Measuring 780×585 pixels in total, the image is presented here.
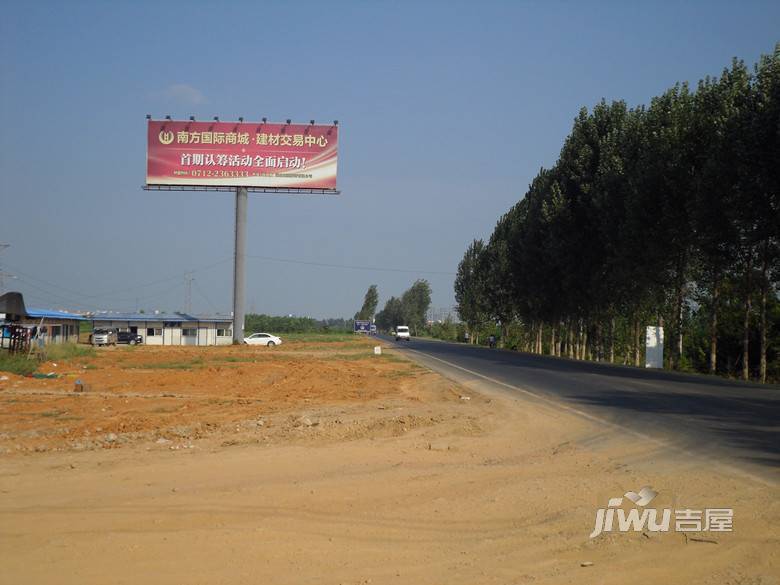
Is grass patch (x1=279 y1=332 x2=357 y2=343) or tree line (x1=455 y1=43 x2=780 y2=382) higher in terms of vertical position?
tree line (x1=455 y1=43 x2=780 y2=382)

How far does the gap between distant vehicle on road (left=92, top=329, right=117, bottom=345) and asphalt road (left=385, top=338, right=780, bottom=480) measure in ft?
169

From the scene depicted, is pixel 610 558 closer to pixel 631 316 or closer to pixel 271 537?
pixel 271 537

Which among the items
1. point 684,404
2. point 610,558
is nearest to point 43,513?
point 610,558

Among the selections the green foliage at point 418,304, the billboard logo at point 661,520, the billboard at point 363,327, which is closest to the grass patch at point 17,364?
the billboard logo at point 661,520

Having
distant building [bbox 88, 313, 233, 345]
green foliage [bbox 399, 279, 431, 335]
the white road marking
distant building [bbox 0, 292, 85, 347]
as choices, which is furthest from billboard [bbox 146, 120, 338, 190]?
green foliage [bbox 399, 279, 431, 335]

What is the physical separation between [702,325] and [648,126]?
1908 centimetres

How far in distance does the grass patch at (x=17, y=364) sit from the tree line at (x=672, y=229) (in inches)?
1105

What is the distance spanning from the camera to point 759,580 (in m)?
5.44

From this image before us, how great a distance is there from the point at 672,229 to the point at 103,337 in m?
53.9

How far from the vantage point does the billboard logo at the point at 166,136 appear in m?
59.3

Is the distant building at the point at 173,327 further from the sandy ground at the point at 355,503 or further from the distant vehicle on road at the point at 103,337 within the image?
the sandy ground at the point at 355,503

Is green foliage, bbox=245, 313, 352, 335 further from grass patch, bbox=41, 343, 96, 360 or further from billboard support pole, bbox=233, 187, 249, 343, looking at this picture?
grass patch, bbox=41, 343, 96, 360

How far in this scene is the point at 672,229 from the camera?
3556 cm

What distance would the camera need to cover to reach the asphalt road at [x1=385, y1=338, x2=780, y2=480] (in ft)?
36.8
